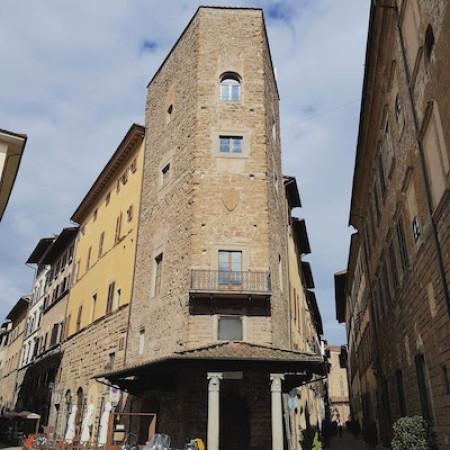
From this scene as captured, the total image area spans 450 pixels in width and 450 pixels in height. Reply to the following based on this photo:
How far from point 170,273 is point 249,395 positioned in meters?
5.28

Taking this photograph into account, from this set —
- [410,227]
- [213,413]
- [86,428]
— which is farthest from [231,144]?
[86,428]

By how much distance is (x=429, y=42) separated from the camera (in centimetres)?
891

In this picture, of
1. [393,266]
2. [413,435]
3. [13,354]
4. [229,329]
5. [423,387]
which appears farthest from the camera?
[13,354]

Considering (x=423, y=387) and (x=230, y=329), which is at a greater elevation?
(x=230, y=329)

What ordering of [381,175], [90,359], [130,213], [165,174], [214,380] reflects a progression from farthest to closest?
[90,359]
[130,213]
[165,174]
[381,175]
[214,380]

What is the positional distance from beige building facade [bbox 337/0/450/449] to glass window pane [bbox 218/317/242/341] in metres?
4.81

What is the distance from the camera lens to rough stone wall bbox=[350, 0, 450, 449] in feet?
27.2

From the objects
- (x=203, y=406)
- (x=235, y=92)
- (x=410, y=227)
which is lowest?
(x=203, y=406)

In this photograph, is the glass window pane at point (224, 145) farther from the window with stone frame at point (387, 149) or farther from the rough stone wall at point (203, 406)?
the rough stone wall at point (203, 406)

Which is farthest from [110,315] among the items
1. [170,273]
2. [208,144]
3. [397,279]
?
[397,279]

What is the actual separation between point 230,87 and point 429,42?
11.8 metres

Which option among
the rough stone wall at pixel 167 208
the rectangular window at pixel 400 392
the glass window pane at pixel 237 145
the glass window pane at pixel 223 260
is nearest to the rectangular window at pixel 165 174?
the rough stone wall at pixel 167 208

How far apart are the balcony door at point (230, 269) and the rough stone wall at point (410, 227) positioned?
483cm

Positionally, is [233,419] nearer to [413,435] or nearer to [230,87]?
[413,435]
